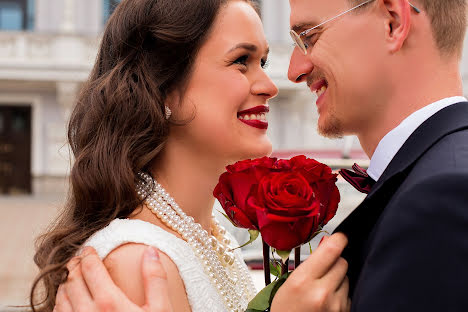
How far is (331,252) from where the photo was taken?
1258 millimetres

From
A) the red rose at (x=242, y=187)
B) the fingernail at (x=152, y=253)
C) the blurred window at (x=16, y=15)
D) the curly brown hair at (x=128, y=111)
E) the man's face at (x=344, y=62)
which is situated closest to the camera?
the red rose at (x=242, y=187)

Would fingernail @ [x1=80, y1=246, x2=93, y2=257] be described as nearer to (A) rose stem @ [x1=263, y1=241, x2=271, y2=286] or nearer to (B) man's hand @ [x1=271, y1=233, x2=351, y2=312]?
(A) rose stem @ [x1=263, y1=241, x2=271, y2=286]

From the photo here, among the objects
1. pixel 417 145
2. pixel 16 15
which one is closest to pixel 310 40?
pixel 417 145

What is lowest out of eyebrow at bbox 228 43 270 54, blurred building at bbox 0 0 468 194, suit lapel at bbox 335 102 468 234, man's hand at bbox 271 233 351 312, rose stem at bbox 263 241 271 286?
blurred building at bbox 0 0 468 194

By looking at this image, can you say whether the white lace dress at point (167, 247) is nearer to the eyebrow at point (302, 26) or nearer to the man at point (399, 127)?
the man at point (399, 127)

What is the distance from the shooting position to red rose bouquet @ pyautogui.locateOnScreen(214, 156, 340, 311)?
1312 mm

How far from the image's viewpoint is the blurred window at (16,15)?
764 inches

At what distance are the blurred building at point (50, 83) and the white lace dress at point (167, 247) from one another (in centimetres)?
1666

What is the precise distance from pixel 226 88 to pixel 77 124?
59 cm

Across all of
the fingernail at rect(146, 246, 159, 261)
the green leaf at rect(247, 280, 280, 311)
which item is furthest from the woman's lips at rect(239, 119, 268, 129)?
the green leaf at rect(247, 280, 280, 311)

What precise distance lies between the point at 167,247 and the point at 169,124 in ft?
1.50

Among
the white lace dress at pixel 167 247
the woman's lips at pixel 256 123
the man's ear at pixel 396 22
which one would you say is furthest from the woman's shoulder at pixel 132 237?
the man's ear at pixel 396 22

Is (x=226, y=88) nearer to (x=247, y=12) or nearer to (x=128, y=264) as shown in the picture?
(x=247, y=12)

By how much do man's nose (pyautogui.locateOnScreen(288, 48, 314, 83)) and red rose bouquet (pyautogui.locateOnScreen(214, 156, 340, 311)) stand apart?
35 cm
